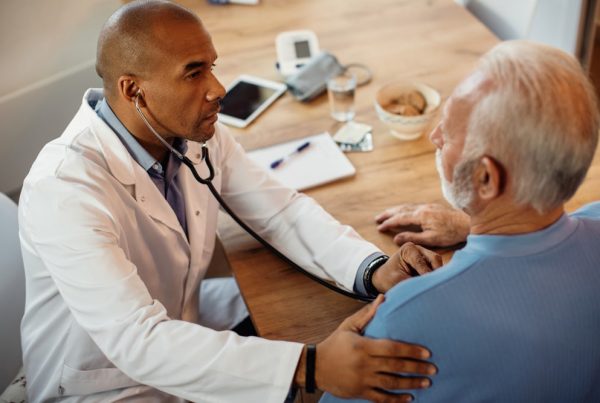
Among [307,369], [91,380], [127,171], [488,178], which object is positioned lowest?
[91,380]

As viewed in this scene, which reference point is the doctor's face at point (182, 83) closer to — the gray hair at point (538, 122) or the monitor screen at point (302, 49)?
the gray hair at point (538, 122)

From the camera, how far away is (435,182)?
58.7 inches

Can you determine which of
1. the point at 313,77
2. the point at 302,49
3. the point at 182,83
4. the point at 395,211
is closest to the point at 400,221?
the point at 395,211

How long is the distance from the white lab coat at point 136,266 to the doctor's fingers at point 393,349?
0.50 ft

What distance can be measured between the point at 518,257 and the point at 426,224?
485mm

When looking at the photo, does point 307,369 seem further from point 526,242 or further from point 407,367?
point 526,242

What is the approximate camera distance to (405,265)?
3.88ft

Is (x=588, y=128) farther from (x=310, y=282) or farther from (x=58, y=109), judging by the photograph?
(x=58, y=109)

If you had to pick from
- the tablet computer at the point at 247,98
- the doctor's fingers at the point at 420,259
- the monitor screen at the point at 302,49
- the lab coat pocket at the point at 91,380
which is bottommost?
the lab coat pocket at the point at 91,380

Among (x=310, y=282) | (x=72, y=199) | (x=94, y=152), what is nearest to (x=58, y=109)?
(x=94, y=152)

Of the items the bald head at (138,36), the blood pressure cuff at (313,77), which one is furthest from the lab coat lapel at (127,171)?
the blood pressure cuff at (313,77)

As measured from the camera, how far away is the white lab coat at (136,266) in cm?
104

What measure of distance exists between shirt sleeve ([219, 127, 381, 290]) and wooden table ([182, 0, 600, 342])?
0.05 meters

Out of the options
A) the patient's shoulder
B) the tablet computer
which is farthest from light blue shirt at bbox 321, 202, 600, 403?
the tablet computer
